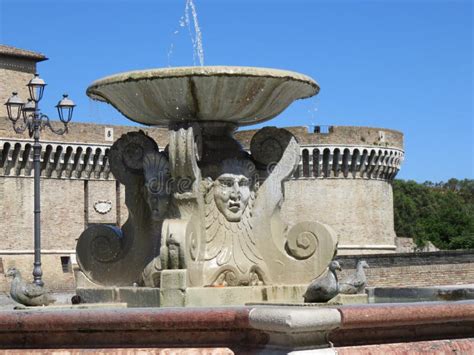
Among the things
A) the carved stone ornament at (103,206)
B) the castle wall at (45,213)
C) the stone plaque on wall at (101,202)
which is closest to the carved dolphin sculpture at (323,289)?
the castle wall at (45,213)

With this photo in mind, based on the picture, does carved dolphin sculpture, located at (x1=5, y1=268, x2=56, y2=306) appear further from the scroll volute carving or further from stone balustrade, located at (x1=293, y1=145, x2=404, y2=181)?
stone balustrade, located at (x1=293, y1=145, x2=404, y2=181)

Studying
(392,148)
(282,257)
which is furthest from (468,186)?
(282,257)

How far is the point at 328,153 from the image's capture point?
41.3m

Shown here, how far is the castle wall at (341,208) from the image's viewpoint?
4172 centimetres

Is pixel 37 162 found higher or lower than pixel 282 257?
higher

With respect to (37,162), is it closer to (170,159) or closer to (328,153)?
(170,159)

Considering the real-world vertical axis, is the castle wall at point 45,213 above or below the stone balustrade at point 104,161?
below

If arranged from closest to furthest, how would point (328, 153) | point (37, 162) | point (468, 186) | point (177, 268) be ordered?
point (177, 268) → point (37, 162) → point (328, 153) → point (468, 186)

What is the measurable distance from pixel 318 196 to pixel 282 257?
33705 mm

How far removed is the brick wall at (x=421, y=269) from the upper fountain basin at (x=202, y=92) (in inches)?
854

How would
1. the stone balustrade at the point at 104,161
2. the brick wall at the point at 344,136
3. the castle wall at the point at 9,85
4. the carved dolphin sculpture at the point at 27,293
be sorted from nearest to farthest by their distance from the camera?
1. the carved dolphin sculpture at the point at 27,293
2. the stone balustrade at the point at 104,161
3. the brick wall at the point at 344,136
4. the castle wall at the point at 9,85

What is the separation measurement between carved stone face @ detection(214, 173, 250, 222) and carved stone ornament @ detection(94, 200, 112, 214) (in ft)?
104

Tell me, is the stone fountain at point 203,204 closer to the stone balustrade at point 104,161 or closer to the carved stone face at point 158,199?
the carved stone face at point 158,199

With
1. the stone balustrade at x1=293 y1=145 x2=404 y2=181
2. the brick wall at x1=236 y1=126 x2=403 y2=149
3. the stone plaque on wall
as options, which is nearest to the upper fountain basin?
the stone plaque on wall
